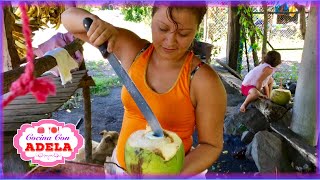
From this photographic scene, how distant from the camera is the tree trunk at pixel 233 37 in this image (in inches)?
288

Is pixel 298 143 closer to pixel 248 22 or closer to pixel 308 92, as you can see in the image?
pixel 308 92

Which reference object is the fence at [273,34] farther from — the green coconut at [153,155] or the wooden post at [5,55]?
the green coconut at [153,155]

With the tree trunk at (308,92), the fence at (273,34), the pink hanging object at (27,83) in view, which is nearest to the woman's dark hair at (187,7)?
the pink hanging object at (27,83)

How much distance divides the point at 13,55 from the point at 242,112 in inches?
150

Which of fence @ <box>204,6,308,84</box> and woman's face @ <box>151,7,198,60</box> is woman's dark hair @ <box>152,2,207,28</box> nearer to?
woman's face @ <box>151,7,198,60</box>

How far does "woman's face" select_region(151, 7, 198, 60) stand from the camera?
1.45 meters

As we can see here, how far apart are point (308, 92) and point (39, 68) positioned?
3084 mm

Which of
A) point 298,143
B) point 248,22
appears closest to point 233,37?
point 248,22

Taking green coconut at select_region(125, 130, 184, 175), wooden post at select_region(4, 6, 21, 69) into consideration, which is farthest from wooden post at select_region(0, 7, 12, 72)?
green coconut at select_region(125, 130, 184, 175)

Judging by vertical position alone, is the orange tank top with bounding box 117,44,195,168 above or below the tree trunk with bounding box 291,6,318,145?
above

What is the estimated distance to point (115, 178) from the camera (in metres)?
1.68

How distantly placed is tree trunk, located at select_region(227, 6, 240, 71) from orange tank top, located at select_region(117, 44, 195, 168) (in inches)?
236

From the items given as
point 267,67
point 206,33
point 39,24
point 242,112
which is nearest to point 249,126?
point 242,112

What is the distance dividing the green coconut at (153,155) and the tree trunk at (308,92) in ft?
10.6
